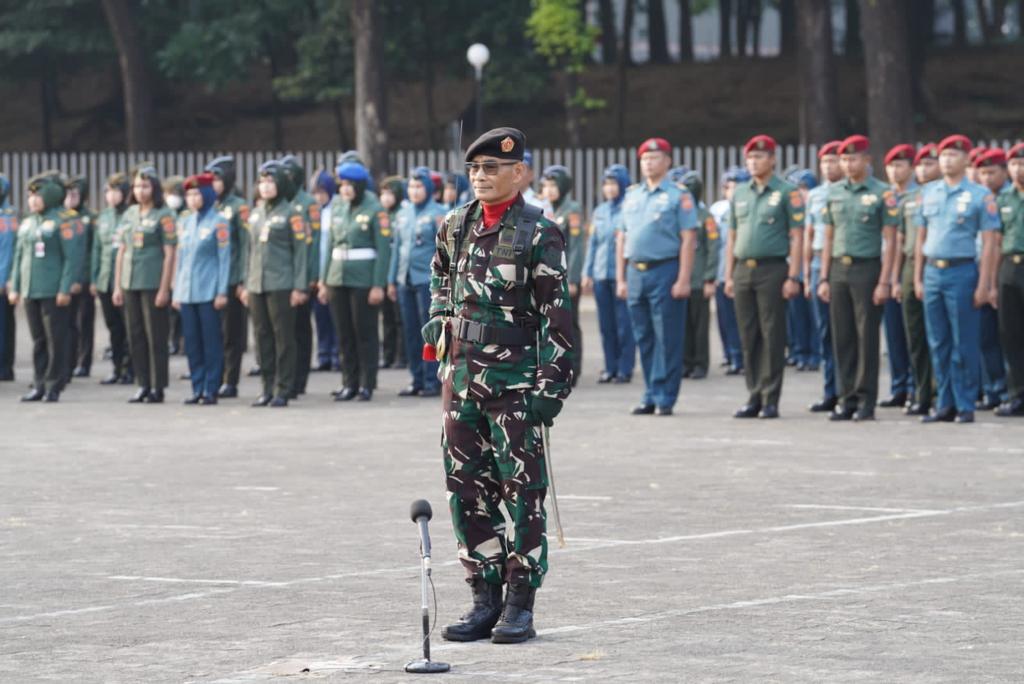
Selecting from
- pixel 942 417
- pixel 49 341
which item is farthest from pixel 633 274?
pixel 49 341

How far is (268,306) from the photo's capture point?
61.6 feet

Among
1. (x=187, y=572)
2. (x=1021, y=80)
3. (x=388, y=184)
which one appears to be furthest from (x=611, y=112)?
(x=187, y=572)

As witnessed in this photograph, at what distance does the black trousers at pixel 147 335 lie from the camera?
1909 centimetres

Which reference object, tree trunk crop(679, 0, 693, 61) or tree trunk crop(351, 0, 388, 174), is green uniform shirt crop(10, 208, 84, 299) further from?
tree trunk crop(679, 0, 693, 61)

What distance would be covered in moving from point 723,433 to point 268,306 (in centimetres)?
478

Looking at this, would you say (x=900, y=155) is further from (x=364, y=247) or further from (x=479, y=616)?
(x=479, y=616)

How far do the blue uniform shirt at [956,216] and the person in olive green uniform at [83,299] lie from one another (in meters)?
8.16

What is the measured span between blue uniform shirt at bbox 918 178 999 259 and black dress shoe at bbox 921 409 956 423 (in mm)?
1232

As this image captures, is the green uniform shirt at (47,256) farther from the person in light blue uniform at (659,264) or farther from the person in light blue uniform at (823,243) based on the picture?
the person in light blue uniform at (823,243)

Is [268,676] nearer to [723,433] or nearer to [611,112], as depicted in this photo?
[723,433]

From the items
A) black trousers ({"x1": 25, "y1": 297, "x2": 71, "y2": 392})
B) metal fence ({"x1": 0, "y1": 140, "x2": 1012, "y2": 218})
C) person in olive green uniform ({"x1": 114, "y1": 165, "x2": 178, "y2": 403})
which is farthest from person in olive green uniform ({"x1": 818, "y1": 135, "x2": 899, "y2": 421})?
metal fence ({"x1": 0, "y1": 140, "x2": 1012, "y2": 218})

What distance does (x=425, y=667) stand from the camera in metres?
7.14

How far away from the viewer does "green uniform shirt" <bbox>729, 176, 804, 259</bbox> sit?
55.6 ft

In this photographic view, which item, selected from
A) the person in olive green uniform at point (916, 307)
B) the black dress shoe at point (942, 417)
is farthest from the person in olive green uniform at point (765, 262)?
the black dress shoe at point (942, 417)
